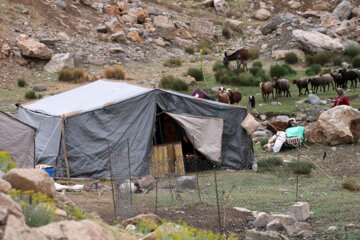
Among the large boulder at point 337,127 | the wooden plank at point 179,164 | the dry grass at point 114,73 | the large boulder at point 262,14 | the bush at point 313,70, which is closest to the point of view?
the wooden plank at point 179,164

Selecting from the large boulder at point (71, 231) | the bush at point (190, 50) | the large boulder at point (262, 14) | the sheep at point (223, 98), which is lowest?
the large boulder at point (71, 231)

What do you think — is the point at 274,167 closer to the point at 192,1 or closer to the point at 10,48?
the point at 10,48

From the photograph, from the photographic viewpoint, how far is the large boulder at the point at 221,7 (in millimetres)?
52469

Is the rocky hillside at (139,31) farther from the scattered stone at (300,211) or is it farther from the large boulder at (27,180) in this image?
the large boulder at (27,180)

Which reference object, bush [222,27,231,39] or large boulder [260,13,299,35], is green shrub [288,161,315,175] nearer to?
large boulder [260,13,299,35]

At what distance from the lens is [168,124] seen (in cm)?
1648

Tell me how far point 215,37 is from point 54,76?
1725 cm

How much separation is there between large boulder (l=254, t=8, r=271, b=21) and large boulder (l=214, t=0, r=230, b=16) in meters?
2.50

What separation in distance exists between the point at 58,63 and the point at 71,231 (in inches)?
1086

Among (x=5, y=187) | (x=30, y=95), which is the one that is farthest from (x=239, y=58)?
(x=5, y=187)

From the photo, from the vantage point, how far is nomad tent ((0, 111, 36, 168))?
12633mm

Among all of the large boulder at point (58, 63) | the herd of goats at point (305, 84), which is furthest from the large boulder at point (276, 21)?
the large boulder at point (58, 63)

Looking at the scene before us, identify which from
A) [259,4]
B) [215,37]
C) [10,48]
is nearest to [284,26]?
[215,37]

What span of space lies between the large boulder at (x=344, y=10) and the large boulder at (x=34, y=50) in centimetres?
2415
